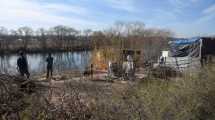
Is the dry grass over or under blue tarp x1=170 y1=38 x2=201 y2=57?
under

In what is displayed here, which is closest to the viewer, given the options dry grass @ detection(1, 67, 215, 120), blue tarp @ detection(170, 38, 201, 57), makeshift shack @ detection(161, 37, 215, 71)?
dry grass @ detection(1, 67, 215, 120)

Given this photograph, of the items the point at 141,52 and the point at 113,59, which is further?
the point at 141,52

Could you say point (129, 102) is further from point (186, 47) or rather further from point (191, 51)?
point (186, 47)

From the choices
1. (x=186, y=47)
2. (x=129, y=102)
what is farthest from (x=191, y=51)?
(x=129, y=102)

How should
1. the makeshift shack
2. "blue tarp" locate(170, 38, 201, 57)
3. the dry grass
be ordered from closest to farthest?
the dry grass, the makeshift shack, "blue tarp" locate(170, 38, 201, 57)

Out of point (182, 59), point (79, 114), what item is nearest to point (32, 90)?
point (79, 114)

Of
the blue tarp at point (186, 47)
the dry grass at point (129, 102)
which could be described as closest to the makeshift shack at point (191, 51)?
the blue tarp at point (186, 47)

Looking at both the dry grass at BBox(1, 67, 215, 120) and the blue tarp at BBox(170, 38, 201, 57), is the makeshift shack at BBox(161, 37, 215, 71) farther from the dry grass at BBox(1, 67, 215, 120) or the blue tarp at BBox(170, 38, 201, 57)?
the dry grass at BBox(1, 67, 215, 120)

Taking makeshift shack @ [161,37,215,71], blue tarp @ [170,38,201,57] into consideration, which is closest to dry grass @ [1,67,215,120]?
makeshift shack @ [161,37,215,71]

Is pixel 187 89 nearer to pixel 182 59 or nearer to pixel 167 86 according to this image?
pixel 167 86

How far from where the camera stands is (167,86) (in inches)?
352

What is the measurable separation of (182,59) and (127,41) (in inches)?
323

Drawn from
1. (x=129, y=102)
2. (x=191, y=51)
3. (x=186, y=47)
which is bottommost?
(x=129, y=102)

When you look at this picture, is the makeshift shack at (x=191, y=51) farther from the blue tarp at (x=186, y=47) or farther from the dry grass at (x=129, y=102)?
the dry grass at (x=129, y=102)
